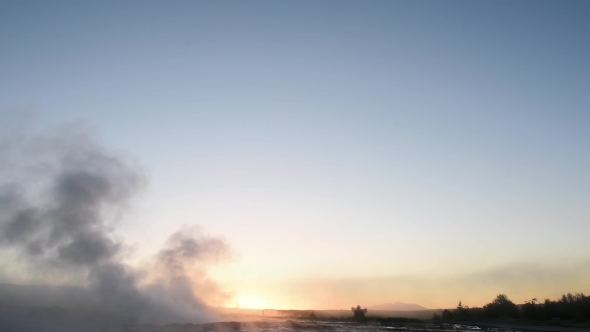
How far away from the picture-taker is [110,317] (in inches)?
2094

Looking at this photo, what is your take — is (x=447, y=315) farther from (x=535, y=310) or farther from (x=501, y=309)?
(x=535, y=310)

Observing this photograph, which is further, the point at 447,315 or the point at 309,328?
the point at 447,315

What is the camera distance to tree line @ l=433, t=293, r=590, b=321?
66.6 meters

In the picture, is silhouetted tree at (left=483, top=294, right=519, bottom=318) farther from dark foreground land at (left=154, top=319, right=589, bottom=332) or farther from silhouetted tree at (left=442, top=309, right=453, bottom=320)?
dark foreground land at (left=154, top=319, right=589, bottom=332)

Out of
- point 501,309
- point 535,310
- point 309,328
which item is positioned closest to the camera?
point 309,328

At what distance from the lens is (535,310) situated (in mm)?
72188

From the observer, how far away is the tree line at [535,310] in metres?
66.6

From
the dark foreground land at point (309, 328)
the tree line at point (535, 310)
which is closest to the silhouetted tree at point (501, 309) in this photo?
the tree line at point (535, 310)

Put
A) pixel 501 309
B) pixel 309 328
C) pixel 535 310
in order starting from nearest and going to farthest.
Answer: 1. pixel 309 328
2. pixel 535 310
3. pixel 501 309

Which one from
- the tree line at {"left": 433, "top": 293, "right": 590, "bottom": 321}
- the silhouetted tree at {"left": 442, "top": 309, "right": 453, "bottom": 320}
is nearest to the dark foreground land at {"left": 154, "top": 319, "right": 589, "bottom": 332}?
the tree line at {"left": 433, "top": 293, "right": 590, "bottom": 321}

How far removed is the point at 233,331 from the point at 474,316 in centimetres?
5637

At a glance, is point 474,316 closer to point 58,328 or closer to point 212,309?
point 212,309

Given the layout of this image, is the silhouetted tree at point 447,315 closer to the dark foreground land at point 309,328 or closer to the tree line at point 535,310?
the tree line at point 535,310

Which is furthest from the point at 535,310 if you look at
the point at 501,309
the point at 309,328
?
the point at 309,328
